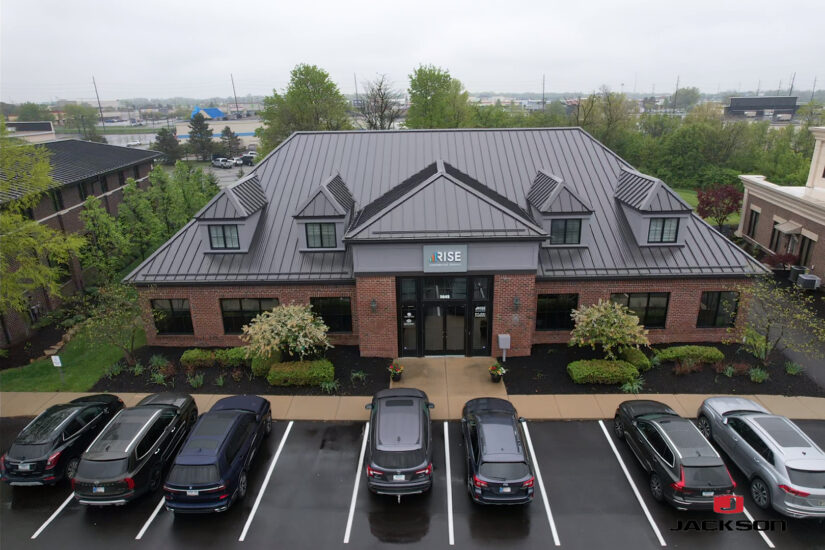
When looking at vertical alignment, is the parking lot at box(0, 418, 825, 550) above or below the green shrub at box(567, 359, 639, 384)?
below

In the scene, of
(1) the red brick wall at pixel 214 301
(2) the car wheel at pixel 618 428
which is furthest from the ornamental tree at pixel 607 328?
(1) the red brick wall at pixel 214 301

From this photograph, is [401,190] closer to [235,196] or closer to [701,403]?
[235,196]

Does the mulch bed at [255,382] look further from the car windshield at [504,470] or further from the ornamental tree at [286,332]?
the car windshield at [504,470]

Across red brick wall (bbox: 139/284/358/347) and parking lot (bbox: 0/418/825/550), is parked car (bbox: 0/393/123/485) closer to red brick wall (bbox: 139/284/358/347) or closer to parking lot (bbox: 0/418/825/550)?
parking lot (bbox: 0/418/825/550)

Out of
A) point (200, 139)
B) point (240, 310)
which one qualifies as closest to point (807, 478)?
point (240, 310)

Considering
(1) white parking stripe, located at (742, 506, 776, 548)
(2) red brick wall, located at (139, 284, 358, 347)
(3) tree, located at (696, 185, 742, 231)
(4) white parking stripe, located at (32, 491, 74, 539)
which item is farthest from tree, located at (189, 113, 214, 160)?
(1) white parking stripe, located at (742, 506, 776, 548)
